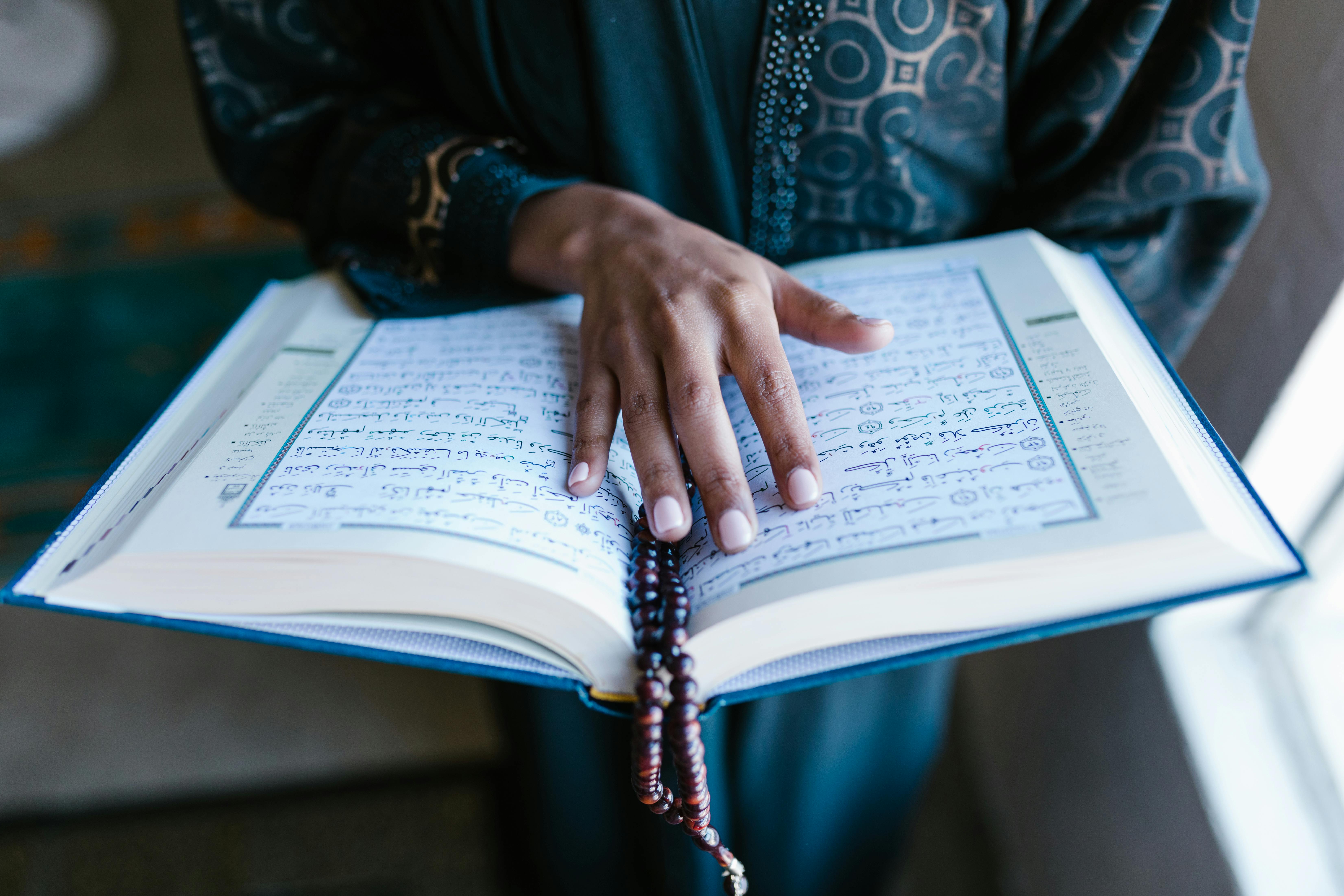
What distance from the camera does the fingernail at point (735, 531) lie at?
1.27 feet

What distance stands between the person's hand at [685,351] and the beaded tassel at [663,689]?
2cm

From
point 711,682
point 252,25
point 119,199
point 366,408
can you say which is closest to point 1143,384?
point 711,682

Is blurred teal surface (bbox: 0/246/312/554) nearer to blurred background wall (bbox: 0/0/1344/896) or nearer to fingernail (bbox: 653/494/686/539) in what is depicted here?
blurred background wall (bbox: 0/0/1344/896)

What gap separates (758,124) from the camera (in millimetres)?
524

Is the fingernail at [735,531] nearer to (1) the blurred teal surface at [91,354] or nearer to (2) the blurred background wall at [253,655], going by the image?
(2) the blurred background wall at [253,655]

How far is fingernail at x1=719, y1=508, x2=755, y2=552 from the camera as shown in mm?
388

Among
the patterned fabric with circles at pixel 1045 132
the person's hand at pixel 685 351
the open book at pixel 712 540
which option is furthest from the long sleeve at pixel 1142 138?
the person's hand at pixel 685 351

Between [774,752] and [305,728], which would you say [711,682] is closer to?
[774,752]

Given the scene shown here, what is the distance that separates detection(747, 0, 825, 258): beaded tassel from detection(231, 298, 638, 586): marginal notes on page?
158 mm


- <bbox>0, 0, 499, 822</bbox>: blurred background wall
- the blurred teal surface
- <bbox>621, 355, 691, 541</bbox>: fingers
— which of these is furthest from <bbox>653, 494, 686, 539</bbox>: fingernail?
the blurred teal surface

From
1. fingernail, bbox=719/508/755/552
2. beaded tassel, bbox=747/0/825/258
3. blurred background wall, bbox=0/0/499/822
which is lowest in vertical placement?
blurred background wall, bbox=0/0/499/822

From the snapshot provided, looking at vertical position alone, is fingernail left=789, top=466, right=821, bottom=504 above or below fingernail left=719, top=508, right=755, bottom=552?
above

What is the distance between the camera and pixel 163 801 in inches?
46.7

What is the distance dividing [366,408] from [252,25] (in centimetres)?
34
